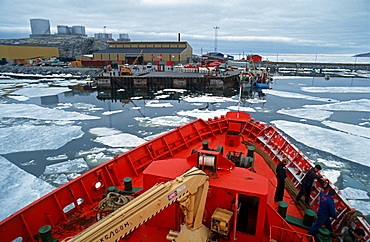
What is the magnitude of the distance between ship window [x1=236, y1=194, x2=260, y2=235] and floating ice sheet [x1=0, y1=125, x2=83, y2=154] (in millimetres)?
10767

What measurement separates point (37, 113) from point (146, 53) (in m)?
43.9

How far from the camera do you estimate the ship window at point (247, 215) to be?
4570mm

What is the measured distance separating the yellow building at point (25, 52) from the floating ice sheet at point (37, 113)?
53924mm

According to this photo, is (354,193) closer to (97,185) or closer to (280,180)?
(280,180)

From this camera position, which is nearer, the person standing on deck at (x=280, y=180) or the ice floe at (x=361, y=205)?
the person standing on deck at (x=280, y=180)

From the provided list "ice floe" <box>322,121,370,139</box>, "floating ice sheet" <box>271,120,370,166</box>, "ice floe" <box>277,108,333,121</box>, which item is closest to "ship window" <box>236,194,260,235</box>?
"floating ice sheet" <box>271,120,370,166</box>

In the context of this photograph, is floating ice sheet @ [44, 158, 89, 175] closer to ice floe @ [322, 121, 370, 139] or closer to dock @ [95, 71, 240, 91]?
ice floe @ [322, 121, 370, 139]

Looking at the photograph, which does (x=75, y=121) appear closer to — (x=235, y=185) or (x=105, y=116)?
(x=105, y=116)

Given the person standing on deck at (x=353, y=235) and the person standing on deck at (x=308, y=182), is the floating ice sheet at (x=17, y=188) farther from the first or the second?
the person standing on deck at (x=353, y=235)

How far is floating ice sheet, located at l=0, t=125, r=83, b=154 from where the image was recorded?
12.2 metres

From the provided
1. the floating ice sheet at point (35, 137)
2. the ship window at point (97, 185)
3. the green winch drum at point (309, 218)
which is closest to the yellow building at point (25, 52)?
the floating ice sheet at point (35, 137)

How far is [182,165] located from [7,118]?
59.9ft

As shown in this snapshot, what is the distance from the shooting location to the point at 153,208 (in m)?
2.85

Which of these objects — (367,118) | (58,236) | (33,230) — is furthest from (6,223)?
(367,118)
